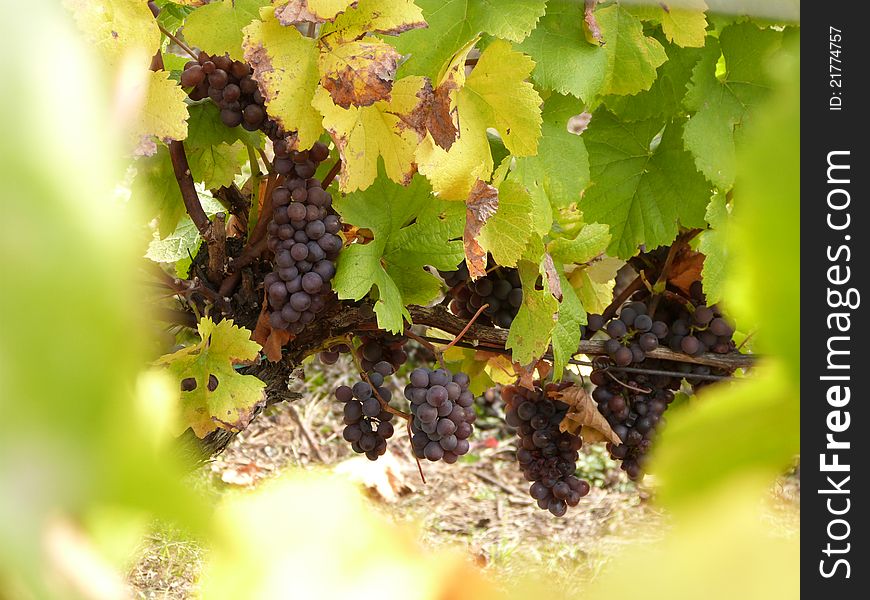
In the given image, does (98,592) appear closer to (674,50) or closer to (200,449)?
(200,449)

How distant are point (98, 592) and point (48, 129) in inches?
1.4

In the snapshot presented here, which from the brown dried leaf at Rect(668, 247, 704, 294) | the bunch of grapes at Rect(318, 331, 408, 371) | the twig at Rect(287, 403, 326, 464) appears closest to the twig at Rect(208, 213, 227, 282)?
the bunch of grapes at Rect(318, 331, 408, 371)

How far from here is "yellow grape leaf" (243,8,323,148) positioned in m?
0.54

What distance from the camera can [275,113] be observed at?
0.55 metres

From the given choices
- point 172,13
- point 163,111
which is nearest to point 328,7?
point 163,111

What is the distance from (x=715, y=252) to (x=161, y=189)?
0.50 m

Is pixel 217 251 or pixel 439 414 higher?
pixel 217 251

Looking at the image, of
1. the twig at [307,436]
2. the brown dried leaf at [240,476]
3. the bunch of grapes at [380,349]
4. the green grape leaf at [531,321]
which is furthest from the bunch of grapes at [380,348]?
the twig at [307,436]

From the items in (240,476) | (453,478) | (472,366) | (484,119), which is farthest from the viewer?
(453,478)

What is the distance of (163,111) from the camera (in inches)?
20.5

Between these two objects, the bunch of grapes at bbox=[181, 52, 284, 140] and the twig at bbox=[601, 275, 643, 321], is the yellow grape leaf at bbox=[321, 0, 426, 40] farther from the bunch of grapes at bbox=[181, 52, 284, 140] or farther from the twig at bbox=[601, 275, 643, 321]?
the twig at bbox=[601, 275, 643, 321]

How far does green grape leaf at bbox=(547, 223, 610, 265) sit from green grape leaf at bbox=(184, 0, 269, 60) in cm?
33

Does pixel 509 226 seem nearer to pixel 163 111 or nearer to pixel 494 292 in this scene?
pixel 494 292

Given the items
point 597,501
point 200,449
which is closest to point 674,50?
point 200,449
